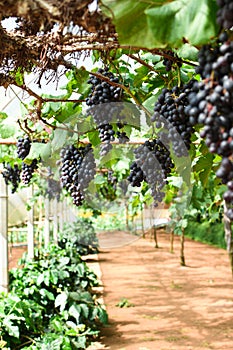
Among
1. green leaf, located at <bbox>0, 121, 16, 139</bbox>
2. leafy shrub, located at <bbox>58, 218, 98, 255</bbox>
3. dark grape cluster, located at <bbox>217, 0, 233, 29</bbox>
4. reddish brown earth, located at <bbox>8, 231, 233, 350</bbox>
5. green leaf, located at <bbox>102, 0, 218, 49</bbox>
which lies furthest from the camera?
leafy shrub, located at <bbox>58, 218, 98, 255</bbox>

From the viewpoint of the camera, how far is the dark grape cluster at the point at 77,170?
3.25 metres

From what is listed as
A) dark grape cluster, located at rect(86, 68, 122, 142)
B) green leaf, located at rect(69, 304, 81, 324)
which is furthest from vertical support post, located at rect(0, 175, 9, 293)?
dark grape cluster, located at rect(86, 68, 122, 142)

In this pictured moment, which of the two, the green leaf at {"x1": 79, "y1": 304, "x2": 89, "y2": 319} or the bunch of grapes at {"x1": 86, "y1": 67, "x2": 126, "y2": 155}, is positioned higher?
the bunch of grapes at {"x1": 86, "y1": 67, "x2": 126, "y2": 155}

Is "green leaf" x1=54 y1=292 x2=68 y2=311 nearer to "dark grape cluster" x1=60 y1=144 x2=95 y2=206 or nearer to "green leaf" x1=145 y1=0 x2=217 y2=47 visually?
"dark grape cluster" x1=60 y1=144 x2=95 y2=206

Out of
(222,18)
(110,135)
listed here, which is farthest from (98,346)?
(222,18)

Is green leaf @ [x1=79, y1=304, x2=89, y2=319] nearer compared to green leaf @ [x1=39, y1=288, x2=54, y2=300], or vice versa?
green leaf @ [x1=39, y1=288, x2=54, y2=300]

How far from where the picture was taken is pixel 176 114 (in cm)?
173

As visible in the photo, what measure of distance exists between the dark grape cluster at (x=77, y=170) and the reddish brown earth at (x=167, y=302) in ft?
12.2

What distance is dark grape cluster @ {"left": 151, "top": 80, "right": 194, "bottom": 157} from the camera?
1704 millimetres

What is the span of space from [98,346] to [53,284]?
1.35 m

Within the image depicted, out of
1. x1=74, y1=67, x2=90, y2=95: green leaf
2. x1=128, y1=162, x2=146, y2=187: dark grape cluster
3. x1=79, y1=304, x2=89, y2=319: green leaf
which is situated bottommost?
x1=79, y1=304, x2=89, y2=319: green leaf

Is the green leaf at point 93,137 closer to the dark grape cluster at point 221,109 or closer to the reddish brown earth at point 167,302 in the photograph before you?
the dark grape cluster at point 221,109

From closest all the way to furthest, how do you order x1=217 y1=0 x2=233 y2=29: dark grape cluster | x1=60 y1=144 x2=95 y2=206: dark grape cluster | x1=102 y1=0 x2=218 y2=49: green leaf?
x1=217 y1=0 x2=233 y2=29: dark grape cluster
x1=102 y1=0 x2=218 y2=49: green leaf
x1=60 y1=144 x2=95 y2=206: dark grape cluster

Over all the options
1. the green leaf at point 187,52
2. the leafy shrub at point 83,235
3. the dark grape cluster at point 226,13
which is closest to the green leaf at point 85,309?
the green leaf at point 187,52
